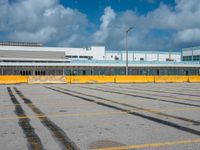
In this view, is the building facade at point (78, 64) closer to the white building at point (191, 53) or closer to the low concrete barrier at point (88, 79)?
the low concrete barrier at point (88, 79)

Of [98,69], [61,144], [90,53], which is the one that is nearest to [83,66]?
[98,69]

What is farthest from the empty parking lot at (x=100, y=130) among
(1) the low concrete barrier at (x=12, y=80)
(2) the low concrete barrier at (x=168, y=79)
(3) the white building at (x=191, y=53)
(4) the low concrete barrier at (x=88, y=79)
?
(3) the white building at (x=191, y=53)

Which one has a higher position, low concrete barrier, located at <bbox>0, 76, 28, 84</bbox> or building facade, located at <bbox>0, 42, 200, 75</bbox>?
building facade, located at <bbox>0, 42, 200, 75</bbox>

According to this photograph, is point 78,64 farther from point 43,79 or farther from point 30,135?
point 30,135

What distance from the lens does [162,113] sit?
10.6 meters

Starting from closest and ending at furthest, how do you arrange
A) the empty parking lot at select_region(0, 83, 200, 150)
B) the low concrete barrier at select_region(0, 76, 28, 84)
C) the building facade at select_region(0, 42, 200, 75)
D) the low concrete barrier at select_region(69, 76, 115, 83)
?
the empty parking lot at select_region(0, 83, 200, 150), the low concrete barrier at select_region(0, 76, 28, 84), the low concrete barrier at select_region(69, 76, 115, 83), the building facade at select_region(0, 42, 200, 75)

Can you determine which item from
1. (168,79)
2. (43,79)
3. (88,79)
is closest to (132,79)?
(168,79)

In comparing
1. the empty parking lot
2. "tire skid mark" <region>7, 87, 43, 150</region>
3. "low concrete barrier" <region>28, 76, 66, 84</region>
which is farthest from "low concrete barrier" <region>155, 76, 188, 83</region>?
"tire skid mark" <region>7, 87, 43, 150</region>

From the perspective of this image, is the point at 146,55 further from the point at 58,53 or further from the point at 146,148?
the point at 146,148

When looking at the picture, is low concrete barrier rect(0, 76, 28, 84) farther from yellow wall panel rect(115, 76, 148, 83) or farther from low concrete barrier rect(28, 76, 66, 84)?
yellow wall panel rect(115, 76, 148, 83)

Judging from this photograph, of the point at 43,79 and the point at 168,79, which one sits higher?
the point at 43,79

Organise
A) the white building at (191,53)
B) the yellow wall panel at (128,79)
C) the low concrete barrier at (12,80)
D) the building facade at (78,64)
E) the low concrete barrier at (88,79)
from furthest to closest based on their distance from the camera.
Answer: the white building at (191,53) → the building facade at (78,64) → the yellow wall panel at (128,79) → the low concrete barrier at (88,79) → the low concrete barrier at (12,80)

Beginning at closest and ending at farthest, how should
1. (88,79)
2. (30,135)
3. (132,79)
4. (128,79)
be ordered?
(30,135) → (88,79) → (128,79) → (132,79)

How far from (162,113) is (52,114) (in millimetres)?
4148
